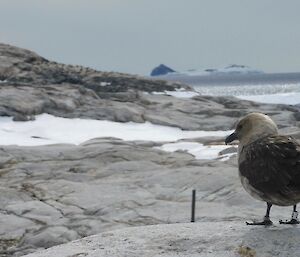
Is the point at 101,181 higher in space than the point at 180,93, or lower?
lower

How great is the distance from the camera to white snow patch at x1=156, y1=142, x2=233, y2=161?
83.7 ft

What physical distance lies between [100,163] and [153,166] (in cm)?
219

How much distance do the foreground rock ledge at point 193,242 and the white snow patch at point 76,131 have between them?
23.5 meters

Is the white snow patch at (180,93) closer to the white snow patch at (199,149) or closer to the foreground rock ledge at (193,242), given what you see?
the white snow patch at (199,149)

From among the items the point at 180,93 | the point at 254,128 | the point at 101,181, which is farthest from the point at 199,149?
the point at 180,93

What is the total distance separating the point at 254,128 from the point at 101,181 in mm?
15315

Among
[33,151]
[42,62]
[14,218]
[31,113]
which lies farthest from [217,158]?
[42,62]

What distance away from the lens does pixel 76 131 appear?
3325cm

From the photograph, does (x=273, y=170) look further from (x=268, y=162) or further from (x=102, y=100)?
(x=102, y=100)

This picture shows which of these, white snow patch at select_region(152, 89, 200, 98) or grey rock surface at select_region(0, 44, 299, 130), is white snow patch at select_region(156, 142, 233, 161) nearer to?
grey rock surface at select_region(0, 44, 299, 130)

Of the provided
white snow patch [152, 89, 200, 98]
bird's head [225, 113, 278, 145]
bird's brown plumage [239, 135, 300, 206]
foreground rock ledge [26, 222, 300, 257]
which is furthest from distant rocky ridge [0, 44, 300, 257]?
white snow patch [152, 89, 200, 98]

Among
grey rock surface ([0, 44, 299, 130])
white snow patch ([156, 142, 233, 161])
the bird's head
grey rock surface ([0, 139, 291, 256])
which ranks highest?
the bird's head

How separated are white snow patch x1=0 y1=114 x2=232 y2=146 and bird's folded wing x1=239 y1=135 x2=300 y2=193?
23.9 metres

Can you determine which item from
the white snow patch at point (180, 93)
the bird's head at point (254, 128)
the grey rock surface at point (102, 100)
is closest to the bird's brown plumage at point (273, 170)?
the bird's head at point (254, 128)
